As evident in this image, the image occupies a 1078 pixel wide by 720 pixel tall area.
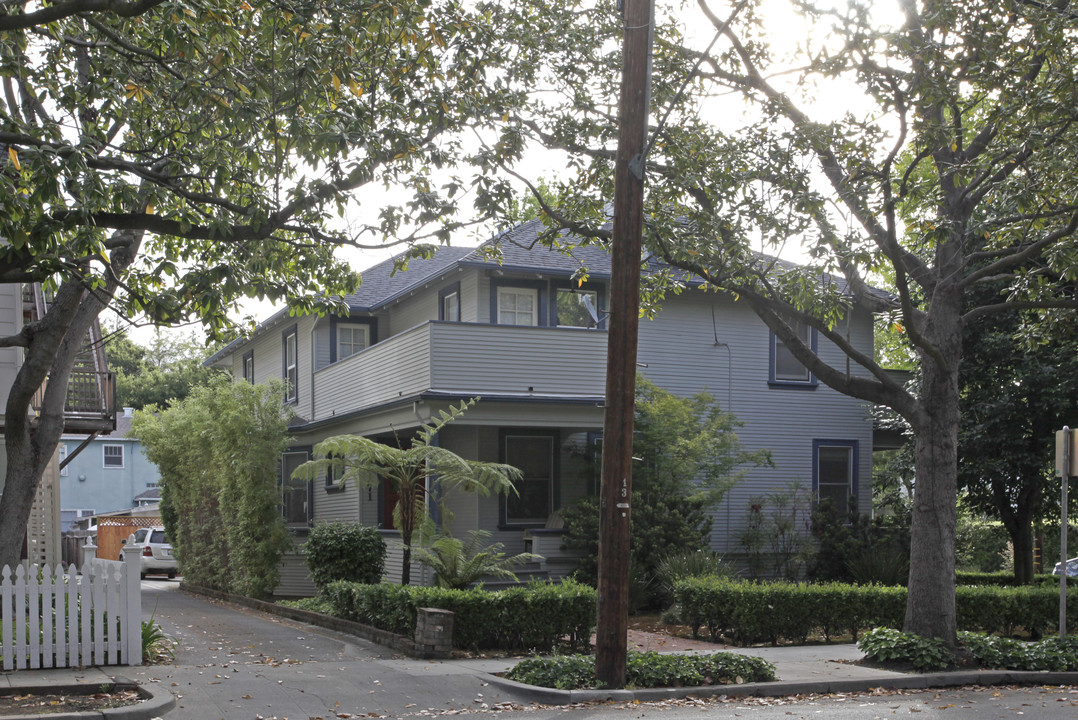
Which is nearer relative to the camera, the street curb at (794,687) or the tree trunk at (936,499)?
the street curb at (794,687)

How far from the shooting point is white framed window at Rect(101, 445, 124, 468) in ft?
166

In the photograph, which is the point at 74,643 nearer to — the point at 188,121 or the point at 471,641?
the point at 471,641

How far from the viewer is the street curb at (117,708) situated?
8.88 meters

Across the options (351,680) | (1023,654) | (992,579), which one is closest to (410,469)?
(351,680)

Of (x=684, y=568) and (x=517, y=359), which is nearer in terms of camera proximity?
(x=684, y=568)

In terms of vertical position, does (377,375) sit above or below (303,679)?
above

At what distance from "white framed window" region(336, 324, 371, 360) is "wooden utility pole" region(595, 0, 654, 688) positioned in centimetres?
1493

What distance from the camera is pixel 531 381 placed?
19.3 meters

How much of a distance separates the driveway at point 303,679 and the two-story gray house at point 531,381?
5.14 metres

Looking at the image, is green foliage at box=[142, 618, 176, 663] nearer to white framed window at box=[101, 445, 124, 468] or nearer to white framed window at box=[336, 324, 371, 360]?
white framed window at box=[336, 324, 371, 360]

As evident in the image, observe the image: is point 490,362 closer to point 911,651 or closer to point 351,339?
point 351,339

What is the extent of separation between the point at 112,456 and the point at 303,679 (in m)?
43.5

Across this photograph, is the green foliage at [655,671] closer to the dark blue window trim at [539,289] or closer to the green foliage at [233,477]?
the dark blue window trim at [539,289]

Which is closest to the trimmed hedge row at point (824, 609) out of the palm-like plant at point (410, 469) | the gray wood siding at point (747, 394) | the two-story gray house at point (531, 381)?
the palm-like plant at point (410, 469)
